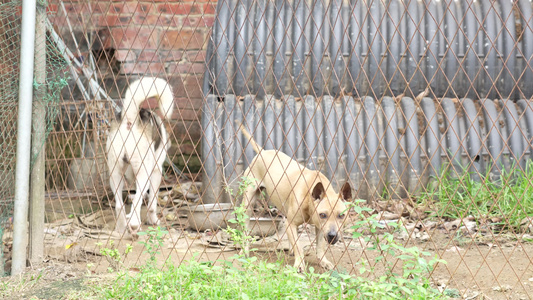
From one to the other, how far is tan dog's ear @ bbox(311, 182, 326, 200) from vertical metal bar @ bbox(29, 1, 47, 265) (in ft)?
6.18

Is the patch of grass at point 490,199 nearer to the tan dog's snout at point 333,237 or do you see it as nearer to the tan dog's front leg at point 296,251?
the tan dog's snout at point 333,237

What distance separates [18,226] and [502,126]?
186 inches

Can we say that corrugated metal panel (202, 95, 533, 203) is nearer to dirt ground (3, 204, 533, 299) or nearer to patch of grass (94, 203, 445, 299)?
dirt ground (3, 204, 533, 299)

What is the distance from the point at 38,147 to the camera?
13.1ft

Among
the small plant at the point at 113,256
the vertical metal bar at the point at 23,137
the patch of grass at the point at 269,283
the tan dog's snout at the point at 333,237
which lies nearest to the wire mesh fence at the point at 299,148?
the tan dog's snout at the point at 333,237

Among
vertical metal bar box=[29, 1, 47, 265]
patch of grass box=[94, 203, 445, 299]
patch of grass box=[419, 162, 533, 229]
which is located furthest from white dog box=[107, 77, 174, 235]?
patch of grass box=[419, 162, 533, 229]

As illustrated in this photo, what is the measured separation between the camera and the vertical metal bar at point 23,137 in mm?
3857

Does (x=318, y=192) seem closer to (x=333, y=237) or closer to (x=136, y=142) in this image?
(x=333, y=237)

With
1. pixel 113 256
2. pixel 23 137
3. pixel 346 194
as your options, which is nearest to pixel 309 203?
pixel 346 194

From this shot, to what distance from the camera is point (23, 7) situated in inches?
152

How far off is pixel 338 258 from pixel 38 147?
2.40 metres

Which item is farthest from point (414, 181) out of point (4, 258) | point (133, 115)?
point (4, 258)

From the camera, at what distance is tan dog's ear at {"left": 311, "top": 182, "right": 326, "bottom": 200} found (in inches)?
172

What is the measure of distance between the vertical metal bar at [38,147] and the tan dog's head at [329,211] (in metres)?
1.87
